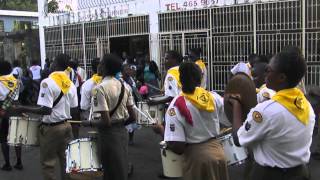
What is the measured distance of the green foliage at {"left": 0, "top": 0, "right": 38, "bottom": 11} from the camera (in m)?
48.3

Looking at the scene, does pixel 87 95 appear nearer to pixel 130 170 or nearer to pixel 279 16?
pixel 130 170

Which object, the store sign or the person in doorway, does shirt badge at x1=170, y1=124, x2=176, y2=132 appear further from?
the store sign

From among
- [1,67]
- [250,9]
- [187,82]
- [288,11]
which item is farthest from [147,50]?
[187,82]

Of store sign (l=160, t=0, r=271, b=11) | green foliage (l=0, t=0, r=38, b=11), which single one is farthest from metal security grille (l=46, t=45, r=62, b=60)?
green foliage (l=0, t=0, r=38, b=11)

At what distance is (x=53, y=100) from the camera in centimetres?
562

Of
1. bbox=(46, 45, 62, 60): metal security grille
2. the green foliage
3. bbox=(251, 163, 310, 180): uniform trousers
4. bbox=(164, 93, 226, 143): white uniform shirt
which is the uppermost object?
the green foliage

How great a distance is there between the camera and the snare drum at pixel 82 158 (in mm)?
4930

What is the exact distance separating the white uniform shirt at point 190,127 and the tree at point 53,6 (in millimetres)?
14533

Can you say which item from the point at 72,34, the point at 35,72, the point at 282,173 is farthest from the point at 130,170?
the point at 72,34

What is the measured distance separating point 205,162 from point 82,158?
169cm

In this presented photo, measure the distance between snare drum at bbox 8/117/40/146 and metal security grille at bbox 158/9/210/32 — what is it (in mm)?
6992

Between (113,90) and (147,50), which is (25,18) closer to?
(147,50)

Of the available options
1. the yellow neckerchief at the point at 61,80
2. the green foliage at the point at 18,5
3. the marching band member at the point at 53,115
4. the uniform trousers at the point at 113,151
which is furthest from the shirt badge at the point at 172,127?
the green foliage at the point at 18,5

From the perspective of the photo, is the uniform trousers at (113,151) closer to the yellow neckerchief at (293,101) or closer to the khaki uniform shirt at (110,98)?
the khaki uniform shirt at (110,98)
